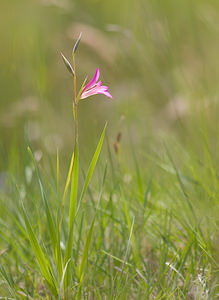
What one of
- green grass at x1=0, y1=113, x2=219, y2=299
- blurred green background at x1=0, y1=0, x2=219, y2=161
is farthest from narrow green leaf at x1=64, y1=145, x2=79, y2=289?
blurred green background at x1=0, y1=0, x2=219, y2=161

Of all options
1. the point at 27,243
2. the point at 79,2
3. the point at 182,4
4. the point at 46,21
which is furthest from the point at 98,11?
the point at 27,243

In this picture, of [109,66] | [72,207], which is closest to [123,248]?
[72,207]

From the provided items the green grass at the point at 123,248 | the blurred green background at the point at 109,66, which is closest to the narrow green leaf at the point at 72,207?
the green grass at the point at 123,248

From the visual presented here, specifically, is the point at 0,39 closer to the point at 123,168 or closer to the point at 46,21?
the point at 46,21

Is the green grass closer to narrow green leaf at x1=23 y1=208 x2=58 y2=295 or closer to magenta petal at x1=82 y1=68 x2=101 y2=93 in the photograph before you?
narrow green leaf at x1=23 y1=208 x2=58 y2=295

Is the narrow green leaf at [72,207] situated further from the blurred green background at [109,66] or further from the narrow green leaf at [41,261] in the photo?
the blurred green background at [109,66]

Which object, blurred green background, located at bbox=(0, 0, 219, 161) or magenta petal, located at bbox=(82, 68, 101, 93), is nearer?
magenta petal, located at bbox=(82, 68, 101, 93)

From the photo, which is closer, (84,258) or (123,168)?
(84,258)

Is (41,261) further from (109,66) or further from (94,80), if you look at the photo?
(109,66)
